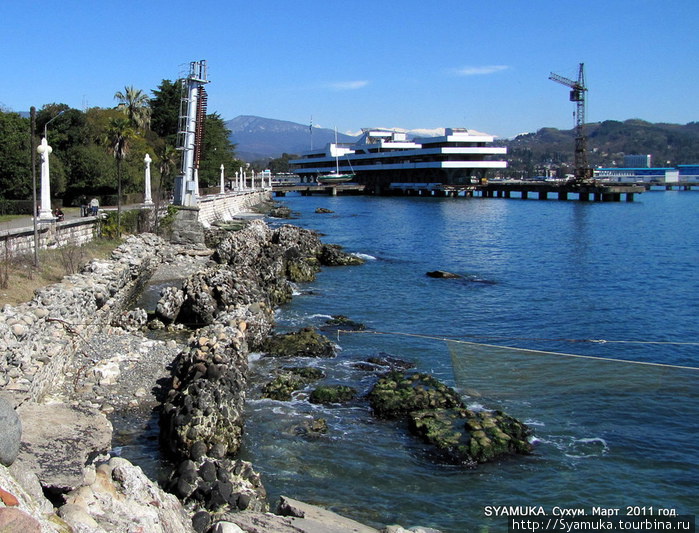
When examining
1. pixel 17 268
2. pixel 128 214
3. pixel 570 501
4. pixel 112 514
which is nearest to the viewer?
pixel 112 514

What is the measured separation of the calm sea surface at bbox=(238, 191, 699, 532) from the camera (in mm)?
10008

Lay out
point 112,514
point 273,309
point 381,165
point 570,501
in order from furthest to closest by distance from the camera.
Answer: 1. point 381,165
2. point 273,309
3. point 570,501
4. point 112,514

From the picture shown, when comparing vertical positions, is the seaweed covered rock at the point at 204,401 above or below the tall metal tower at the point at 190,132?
below

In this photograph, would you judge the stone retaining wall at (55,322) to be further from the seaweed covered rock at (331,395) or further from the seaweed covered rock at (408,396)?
the seaweed covered rock at (408,396)

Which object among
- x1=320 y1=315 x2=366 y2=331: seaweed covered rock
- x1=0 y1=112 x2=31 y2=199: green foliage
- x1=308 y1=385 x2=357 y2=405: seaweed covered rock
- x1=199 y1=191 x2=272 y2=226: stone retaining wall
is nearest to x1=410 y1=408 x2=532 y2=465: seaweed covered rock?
x1=308 y1=385 x2=357 y2=405: seaweed covered rock

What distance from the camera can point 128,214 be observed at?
3347 cm

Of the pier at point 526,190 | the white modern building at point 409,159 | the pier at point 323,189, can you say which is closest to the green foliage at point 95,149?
the pier at point 323,189

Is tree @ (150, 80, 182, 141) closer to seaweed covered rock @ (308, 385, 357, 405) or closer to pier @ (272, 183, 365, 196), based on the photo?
pier @ (272, 183, 365, 196)

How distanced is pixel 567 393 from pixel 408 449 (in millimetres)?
4589

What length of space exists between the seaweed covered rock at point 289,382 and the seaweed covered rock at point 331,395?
0.49 metres

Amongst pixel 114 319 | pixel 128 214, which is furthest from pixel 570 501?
pixel 128 214

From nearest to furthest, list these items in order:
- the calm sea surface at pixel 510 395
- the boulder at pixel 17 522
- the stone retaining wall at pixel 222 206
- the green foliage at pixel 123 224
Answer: the boulder at pixel 17 522, the calm sea surface at pixel 510 395, the green foliage at pixel 123 224, the stone retaining wall at pixel 222 206

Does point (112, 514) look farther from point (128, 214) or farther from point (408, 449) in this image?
point (128, 214)

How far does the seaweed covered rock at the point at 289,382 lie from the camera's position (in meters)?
13.7
